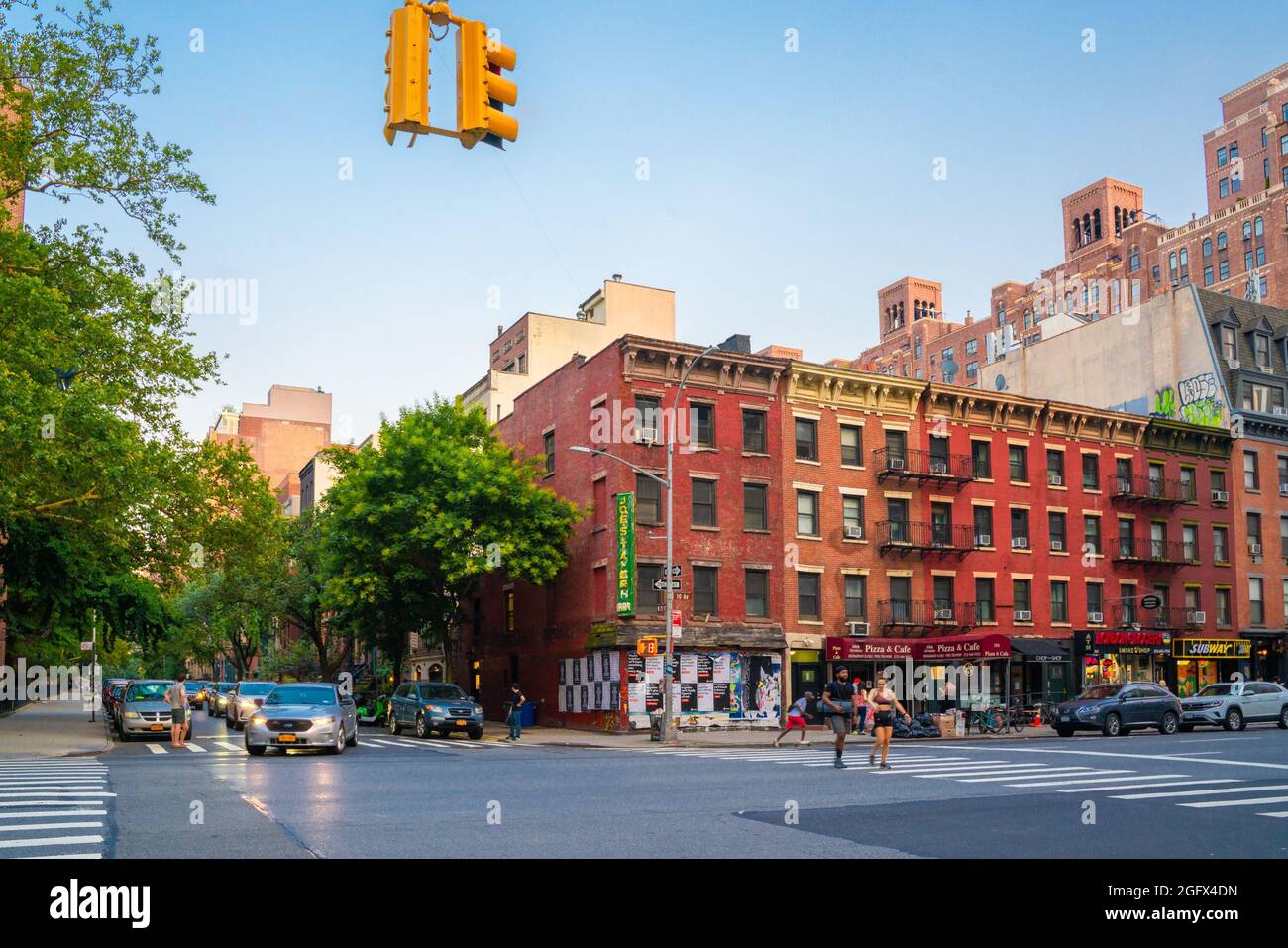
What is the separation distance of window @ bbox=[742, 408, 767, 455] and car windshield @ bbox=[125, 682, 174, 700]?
22139 millimetres

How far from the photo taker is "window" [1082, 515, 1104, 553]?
5119 cm

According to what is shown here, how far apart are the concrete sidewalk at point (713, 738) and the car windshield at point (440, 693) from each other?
5.77ft

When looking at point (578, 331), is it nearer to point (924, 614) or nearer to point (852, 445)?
point (852, 445)

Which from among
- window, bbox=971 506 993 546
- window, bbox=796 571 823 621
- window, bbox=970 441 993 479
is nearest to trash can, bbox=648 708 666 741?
window, bbox=796 571 823 621

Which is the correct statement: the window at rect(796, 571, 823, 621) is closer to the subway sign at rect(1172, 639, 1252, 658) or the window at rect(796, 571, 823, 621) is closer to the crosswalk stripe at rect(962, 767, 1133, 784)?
the subway sign at rect(1172, 639, 1252, 658)

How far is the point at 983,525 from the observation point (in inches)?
1909

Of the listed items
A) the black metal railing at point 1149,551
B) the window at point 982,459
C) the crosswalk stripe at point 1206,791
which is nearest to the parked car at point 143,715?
the crosswalk stripe at point 1206,791

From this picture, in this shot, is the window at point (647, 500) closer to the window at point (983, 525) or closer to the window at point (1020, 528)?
the window at point (983, 525)

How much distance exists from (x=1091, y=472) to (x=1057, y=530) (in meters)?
3.83

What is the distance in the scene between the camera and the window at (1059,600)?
163ft

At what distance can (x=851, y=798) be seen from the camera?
15.3 meters
